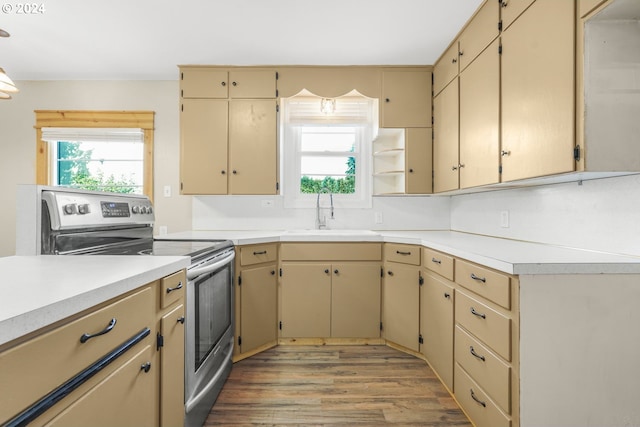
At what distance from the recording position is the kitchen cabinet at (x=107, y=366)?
60 centimetres

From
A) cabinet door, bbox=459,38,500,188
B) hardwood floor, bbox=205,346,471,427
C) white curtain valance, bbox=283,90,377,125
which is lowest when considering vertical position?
hardwood floor, bbox=205,346,471,427

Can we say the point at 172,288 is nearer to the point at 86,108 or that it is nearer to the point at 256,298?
the point at 256,298

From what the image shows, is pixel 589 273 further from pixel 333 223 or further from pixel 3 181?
pixel 3 181

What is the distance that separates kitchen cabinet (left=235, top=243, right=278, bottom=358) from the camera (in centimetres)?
226

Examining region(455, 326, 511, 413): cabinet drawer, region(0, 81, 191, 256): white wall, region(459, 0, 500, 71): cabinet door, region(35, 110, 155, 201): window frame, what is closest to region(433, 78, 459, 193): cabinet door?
region(459, 0, 500, 71): cabinet door

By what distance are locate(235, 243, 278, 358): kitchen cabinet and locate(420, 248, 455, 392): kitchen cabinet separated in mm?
1163

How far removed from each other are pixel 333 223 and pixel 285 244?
2.47 feet

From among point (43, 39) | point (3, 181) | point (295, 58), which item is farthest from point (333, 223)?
point (3, 181)

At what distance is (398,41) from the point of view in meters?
2.42

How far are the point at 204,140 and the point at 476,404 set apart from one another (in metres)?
2.74

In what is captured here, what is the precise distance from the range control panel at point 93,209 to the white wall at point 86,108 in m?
1.29

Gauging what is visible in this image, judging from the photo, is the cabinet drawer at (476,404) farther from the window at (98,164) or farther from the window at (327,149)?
the window at (98,164)

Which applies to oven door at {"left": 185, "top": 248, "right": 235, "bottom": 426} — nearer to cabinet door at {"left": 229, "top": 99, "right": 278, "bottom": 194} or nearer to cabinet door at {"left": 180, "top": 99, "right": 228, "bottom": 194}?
cabinet door at {"left": 229, "top": 99, "right": 278, "bottom": 194}

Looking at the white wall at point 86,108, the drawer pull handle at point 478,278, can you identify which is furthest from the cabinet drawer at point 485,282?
the white wall at point 86,108
